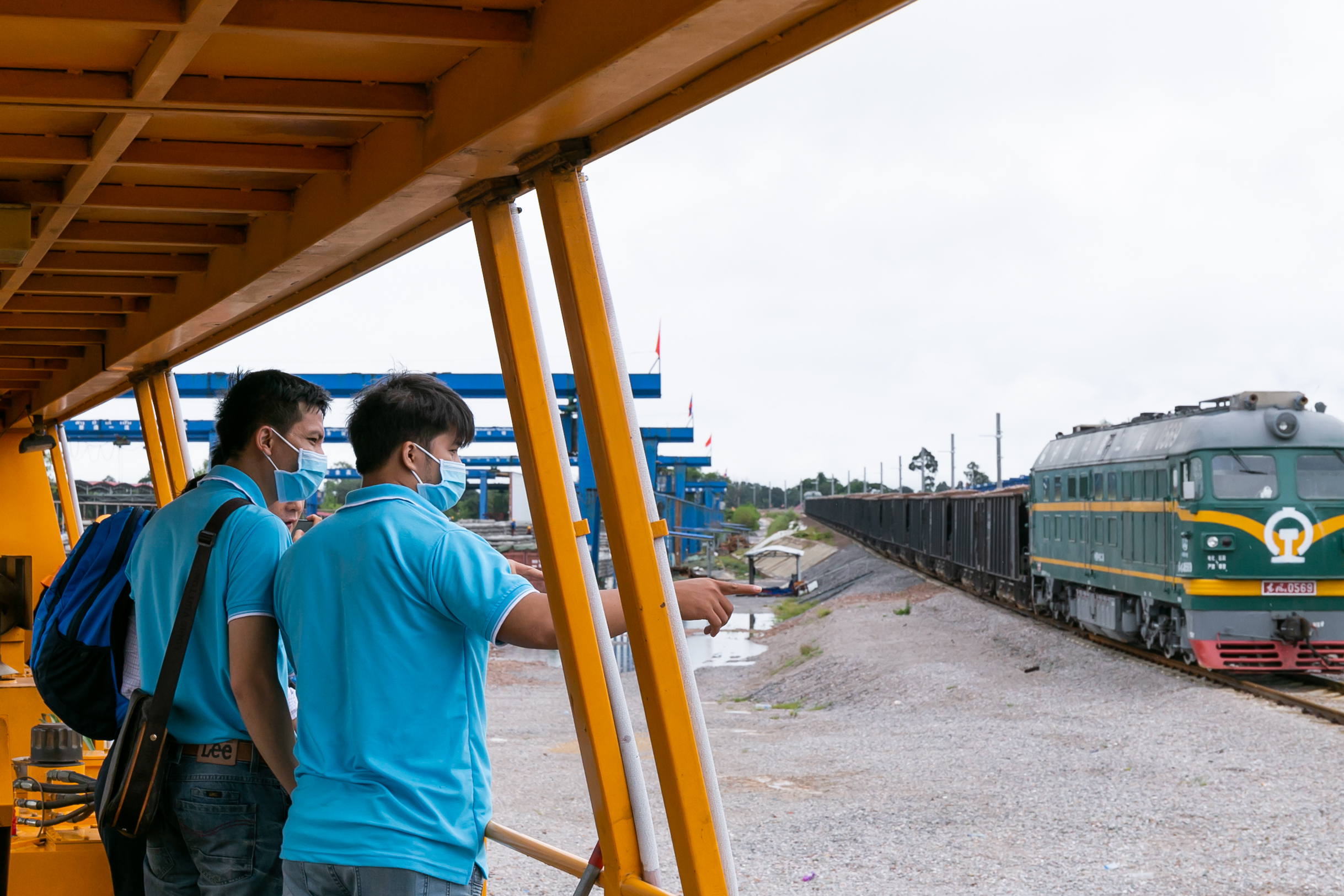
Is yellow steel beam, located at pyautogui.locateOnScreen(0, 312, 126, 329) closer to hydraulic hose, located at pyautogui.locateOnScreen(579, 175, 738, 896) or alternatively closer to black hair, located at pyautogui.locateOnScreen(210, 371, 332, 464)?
black hair, located at pyautogui.locateOnScreen(210, 371, 332, 464)

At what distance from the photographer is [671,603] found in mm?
3018

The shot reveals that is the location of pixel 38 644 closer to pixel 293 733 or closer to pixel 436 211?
pixel 293 733

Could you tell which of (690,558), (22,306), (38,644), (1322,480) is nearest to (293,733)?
(38,644)

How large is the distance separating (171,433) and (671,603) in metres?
5.09

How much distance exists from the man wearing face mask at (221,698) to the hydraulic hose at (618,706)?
0.79 m

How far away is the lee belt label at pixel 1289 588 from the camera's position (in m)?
15.3

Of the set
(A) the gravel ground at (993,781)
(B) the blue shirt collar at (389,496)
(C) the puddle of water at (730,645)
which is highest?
(B) the blue shirt collar at (389,496)

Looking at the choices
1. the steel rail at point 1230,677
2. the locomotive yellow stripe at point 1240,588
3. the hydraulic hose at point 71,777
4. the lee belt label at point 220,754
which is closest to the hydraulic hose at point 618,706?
the lee belt label at point 220,754

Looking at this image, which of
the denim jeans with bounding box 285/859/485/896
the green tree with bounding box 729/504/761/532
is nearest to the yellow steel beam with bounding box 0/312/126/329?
the denim jeans with bounding box 285/859/485/896

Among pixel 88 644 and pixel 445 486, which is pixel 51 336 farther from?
pixel 445 486

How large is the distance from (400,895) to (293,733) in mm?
853

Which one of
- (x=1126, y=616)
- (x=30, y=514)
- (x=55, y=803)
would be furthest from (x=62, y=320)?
(x=1126, y=616)

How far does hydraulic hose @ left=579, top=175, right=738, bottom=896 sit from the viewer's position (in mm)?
3014

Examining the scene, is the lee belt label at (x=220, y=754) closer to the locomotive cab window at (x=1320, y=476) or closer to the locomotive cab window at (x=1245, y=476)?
the locomotive cab window at (x=1245, y=476)
